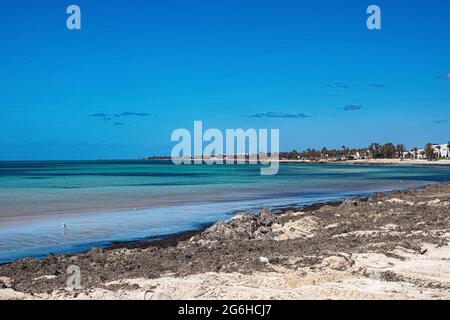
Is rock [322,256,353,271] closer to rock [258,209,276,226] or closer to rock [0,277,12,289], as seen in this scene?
rock [0,277,12,289]

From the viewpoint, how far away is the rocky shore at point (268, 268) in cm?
827

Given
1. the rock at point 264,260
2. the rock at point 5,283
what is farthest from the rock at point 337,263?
the rock at point 5,283

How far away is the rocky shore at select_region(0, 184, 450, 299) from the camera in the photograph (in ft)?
27.1

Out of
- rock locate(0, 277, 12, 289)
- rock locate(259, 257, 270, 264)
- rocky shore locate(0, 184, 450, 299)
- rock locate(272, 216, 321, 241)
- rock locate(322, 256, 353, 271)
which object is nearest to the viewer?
rocky shore locate(0, 184, 450, 299)

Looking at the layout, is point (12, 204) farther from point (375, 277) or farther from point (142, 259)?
point (375, 277)

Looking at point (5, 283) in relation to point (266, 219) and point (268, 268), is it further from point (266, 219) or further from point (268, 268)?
point (266, 219)

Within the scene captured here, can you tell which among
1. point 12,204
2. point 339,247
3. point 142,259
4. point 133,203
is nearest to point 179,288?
point 142,259

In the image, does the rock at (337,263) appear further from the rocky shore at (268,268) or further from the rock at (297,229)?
the rock at (297,229)

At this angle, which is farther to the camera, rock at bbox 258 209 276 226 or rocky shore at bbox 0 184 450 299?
rock at bbox 258 209 276 226

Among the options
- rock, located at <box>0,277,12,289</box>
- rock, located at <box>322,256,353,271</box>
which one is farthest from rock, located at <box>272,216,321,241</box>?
rock, located at <box>0,277,12,289</box>

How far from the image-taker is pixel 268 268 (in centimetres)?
980

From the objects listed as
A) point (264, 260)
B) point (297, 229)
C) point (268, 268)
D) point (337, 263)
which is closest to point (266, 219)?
point (297, 229)

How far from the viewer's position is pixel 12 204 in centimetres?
3117
